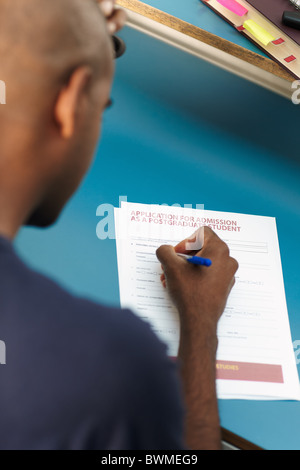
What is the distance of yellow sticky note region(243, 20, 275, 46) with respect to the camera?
1.11 m

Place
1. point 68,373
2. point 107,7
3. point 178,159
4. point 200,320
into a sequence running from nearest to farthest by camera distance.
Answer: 1. point 68,373
2. point 107,7
3. point 200,320
4. point 178,159

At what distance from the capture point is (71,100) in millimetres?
513

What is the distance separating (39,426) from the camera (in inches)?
18.2

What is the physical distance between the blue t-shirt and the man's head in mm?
74

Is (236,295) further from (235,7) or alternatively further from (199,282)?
(235,7)

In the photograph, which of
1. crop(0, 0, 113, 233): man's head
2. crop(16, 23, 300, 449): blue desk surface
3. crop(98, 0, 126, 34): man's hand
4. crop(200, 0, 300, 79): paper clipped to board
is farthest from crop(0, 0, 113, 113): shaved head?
crop(200, 0, 300, 79): paper clipped to board

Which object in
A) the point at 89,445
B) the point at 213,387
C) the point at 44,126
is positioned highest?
the point at 44,126

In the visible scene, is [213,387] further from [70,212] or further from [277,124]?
[277,124]

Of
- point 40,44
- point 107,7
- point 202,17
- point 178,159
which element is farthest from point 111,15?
point 202,17

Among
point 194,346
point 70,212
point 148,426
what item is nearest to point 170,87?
point 70,212

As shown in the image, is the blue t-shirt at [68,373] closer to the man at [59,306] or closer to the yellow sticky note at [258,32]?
the man at [59,306]

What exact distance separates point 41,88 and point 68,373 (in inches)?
9.4

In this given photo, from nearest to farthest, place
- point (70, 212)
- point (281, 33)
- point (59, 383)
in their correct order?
1. point (59, 383)
2. point (70, 212)
3. point (281, 33)

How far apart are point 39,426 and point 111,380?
0.07m
